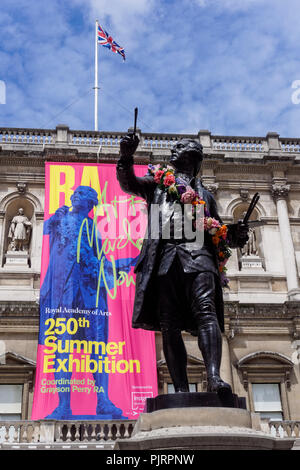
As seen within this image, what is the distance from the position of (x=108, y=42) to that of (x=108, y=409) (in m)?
13.9

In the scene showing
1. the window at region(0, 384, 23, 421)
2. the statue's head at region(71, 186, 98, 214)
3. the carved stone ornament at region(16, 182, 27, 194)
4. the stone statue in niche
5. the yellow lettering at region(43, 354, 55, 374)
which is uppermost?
the carved stone ornament at region(16, 182, 27, 194)

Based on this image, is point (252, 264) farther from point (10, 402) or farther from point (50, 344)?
point (10, 402)

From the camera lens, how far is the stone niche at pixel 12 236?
18203mm

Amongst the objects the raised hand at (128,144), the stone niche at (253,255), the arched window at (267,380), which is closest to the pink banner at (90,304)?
the arched window at (267,380)

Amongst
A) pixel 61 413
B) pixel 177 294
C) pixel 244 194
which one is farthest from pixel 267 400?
pixel 177 294

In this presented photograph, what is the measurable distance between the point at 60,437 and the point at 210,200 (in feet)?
31.0

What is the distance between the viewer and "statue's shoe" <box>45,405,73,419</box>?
14730mm

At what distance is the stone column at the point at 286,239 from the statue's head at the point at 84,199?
6136 mm

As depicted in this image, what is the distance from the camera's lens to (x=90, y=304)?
1652 centimetres

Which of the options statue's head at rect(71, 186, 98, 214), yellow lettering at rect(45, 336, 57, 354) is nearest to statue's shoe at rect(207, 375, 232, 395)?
yellow lettering at rect(45, 336, 57, 354)

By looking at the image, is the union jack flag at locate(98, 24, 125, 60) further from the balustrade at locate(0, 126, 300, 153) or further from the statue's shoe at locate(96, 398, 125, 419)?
the statue's shoe at locate(96, 398, 125, 419)

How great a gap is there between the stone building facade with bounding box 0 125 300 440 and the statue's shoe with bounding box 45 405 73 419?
1375mm

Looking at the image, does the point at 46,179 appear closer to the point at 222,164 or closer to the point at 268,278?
the point at 222,164
